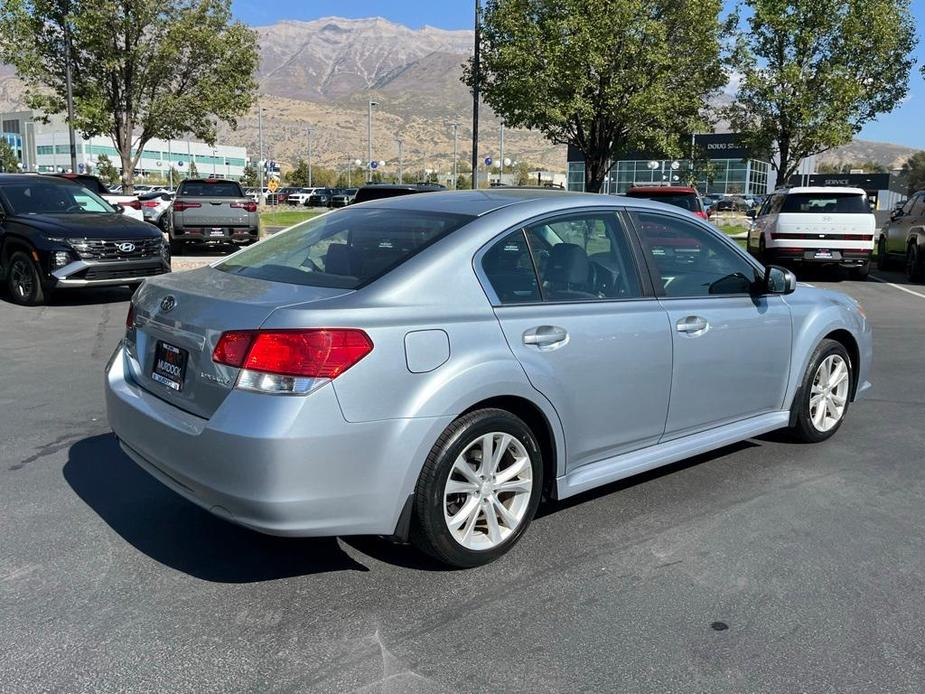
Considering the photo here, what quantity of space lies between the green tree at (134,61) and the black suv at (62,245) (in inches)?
461

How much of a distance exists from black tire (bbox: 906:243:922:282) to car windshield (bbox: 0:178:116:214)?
47.4 feet

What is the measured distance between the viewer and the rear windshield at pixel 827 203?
15.7 meters

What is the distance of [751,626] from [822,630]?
0.27 meters

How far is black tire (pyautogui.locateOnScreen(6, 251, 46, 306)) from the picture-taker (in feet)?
35.5

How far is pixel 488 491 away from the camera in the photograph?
11.8ft

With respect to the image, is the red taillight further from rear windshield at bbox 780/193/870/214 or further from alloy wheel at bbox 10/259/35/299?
rear windshield at bbox 780/193/870/214

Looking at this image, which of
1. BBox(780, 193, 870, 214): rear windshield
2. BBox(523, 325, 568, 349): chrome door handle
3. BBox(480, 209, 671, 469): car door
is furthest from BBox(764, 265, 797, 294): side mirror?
BBox(780, 193, 870, 214): rear windshield

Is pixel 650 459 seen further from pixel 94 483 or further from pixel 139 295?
pixel 94 483

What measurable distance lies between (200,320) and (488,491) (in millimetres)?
1425

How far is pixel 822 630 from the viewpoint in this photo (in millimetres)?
3174

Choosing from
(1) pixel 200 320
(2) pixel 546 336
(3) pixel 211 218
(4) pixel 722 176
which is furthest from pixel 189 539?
(4) pixel 722 176

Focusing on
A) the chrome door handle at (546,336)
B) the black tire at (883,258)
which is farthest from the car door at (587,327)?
the black tire at (883,258)

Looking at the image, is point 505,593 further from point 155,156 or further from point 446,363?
point 155,156

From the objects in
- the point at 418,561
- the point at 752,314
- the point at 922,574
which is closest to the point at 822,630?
the point at 922,574
